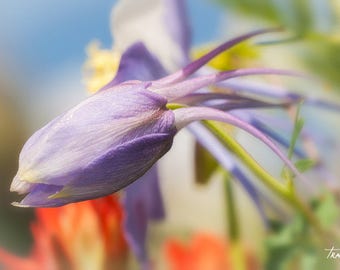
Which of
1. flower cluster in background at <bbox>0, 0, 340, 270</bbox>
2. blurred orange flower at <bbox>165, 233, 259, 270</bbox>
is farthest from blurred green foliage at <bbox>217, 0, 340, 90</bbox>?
blurred orange flower at <bbox>165, 233, 259, 270</bbox>

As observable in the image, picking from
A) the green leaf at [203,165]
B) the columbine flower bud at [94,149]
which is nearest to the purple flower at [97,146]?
the columbine flower bud at [94,149]

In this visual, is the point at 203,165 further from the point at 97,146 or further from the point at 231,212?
the point at 97,146

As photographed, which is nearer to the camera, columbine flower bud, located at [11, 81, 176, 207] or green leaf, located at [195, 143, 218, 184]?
columbine flower bud, located at [11, 81, 176, 207]

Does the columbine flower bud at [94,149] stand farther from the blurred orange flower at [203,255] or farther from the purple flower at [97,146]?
the blurred orange flower at [203,255]

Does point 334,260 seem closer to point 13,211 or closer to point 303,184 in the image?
point 303,184

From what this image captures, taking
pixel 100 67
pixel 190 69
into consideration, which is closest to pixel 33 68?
pixel 100 67

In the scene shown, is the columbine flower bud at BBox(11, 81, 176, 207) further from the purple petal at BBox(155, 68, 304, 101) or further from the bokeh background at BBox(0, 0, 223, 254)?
the bokeh background at BBox(0, 0, 223, 254)

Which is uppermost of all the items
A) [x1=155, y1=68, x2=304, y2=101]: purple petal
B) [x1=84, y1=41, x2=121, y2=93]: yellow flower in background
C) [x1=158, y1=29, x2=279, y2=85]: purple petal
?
[x1=84, y1=41, x2=121, y2=93]: yellow flower in background
